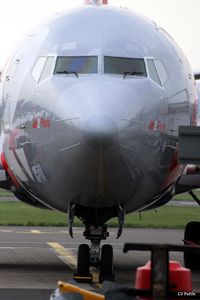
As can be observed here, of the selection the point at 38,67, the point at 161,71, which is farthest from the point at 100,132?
the point at 38,67

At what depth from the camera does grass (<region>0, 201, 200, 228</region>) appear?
104 feet

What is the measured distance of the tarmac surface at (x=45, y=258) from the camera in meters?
14.1

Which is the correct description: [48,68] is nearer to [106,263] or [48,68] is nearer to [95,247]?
[95,247]

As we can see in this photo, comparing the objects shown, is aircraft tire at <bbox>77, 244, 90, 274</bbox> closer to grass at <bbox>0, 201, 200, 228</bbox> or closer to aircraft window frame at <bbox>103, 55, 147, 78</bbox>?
aircraft window frame at <bbox>103, 55, 147, 78</bbox>

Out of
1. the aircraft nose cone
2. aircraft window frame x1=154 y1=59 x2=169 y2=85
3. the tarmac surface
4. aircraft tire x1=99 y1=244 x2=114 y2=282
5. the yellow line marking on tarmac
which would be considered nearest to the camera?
the aircraft nose cone

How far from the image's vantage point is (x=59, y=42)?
44.9ft

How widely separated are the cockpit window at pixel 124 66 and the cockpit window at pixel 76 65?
178 millimetres

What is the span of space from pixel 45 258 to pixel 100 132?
8.65 metres

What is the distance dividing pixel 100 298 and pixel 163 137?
737 cm

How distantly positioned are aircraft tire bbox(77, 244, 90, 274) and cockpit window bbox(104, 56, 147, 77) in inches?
118

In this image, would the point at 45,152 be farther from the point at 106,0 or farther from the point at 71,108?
the point at 106,0

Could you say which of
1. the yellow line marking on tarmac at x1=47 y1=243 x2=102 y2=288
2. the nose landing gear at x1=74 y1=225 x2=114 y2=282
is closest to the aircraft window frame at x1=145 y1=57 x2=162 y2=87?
the nose landing gear at x1=74 y1=225 x2=114 y2=282

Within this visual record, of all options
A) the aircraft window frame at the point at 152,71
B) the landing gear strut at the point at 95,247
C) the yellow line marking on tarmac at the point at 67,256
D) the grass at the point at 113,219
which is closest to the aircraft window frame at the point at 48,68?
the aircraft window frame at the point at 152,71

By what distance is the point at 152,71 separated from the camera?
528 inches
